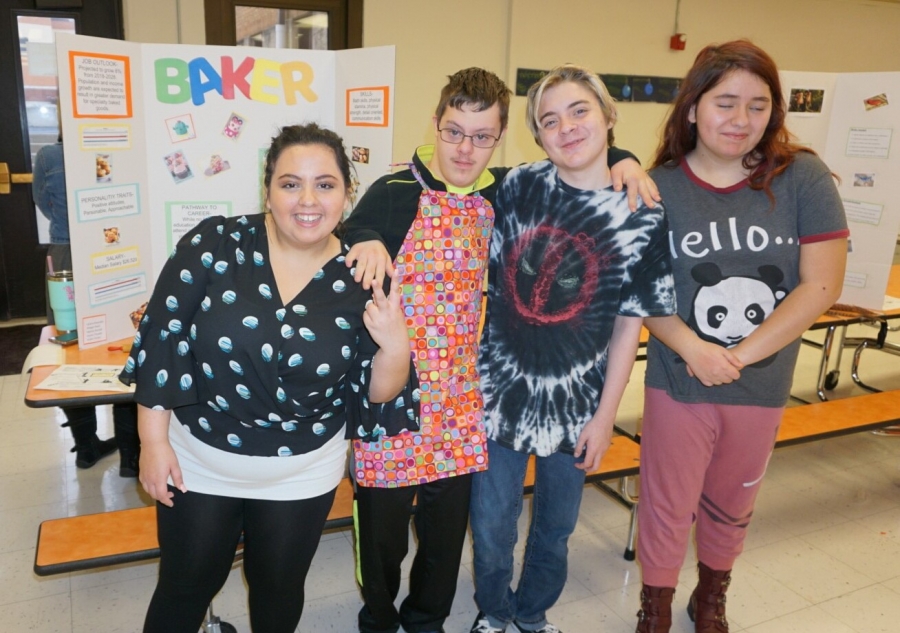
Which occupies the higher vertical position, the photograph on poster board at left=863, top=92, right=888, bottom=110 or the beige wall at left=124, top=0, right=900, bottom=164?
the beige wall at left=124, top=0, right=900, bottom=164

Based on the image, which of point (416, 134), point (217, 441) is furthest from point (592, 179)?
point (416, 134)

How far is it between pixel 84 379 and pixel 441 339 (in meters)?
1.27

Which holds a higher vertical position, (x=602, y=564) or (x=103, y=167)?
(x=103, y=167)

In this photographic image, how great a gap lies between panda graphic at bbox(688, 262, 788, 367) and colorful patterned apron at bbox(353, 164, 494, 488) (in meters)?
0.57

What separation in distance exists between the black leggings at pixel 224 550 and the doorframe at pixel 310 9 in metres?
4.15

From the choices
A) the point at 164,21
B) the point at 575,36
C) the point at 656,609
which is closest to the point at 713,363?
the point at 656,609

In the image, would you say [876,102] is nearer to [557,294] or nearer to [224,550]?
[557,294]

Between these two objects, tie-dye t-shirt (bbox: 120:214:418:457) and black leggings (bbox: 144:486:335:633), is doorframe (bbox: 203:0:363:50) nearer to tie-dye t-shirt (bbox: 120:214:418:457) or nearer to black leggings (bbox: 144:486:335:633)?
tie-dye t-shirt (bbox: 120:214:418:457)

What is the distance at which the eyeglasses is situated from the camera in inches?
64.2

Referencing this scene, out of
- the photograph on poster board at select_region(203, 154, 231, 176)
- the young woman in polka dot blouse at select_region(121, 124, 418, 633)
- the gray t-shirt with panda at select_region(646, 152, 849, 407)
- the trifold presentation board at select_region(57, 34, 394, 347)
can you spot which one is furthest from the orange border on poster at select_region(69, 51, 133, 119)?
the gray t-shirt with panda at select_region(646, 152, 849, 407)

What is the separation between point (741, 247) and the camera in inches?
71.4

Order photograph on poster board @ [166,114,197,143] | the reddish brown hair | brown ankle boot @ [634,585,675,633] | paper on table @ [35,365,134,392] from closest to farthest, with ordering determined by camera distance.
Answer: the reddish brown hair → brown ankle boot @ [634,585,675,633] → paper on table @ [35,365,134,392] → photograph on poster board @ [166,114,197,143]

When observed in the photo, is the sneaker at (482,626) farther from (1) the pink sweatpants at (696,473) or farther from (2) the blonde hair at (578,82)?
(2) the blonde hair at (578,82)

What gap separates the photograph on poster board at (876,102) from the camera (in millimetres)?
3109
